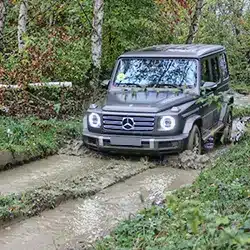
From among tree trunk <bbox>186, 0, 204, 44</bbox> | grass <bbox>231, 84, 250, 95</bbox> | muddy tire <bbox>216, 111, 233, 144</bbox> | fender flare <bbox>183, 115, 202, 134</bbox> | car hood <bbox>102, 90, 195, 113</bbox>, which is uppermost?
tree trunk <bbox>186, 0, 204, 44</bbox>

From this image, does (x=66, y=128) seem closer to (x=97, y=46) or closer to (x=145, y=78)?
(x=145, y=78)

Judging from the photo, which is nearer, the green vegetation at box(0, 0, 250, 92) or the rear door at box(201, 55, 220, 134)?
the rear door at box(201, 55, 220, 134)

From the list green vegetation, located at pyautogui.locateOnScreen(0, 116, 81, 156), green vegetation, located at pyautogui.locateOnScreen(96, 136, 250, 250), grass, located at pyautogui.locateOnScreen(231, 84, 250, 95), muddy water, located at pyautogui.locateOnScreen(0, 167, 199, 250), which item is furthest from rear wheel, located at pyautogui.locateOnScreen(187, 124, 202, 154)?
grass, located at pyautogui.locateOnScreen(231, 84, 250, 95)

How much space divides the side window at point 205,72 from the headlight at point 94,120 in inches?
82.3

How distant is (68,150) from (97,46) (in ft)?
11.0

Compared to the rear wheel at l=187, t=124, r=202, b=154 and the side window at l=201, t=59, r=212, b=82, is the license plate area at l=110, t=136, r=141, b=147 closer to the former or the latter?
the rear wheel at l=187, t=124, r=202, b=154

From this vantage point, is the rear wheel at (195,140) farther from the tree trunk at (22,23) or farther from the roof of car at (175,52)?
the tree trunk at (22,23)

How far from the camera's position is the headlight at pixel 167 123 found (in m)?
8.16

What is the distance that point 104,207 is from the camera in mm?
6457

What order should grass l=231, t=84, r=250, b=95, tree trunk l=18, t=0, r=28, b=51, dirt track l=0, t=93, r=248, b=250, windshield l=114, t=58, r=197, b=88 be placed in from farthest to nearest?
grass l=231, t=84, r=250, b=95, tree trunk l=18, t=0, r=28, b=51, windshield l=114, t=58, r=197, b=88, dirt track l=0, t=93, r=248, b=250

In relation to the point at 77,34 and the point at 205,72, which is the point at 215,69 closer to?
the point at 205,72

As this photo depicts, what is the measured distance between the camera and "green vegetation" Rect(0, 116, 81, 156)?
27.6ft

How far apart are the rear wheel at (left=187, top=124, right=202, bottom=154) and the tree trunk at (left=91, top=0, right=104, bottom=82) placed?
336 centimetres

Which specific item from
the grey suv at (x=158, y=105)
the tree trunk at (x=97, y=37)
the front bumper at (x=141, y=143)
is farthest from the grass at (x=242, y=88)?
the front bumper at (x=141, y=143)
